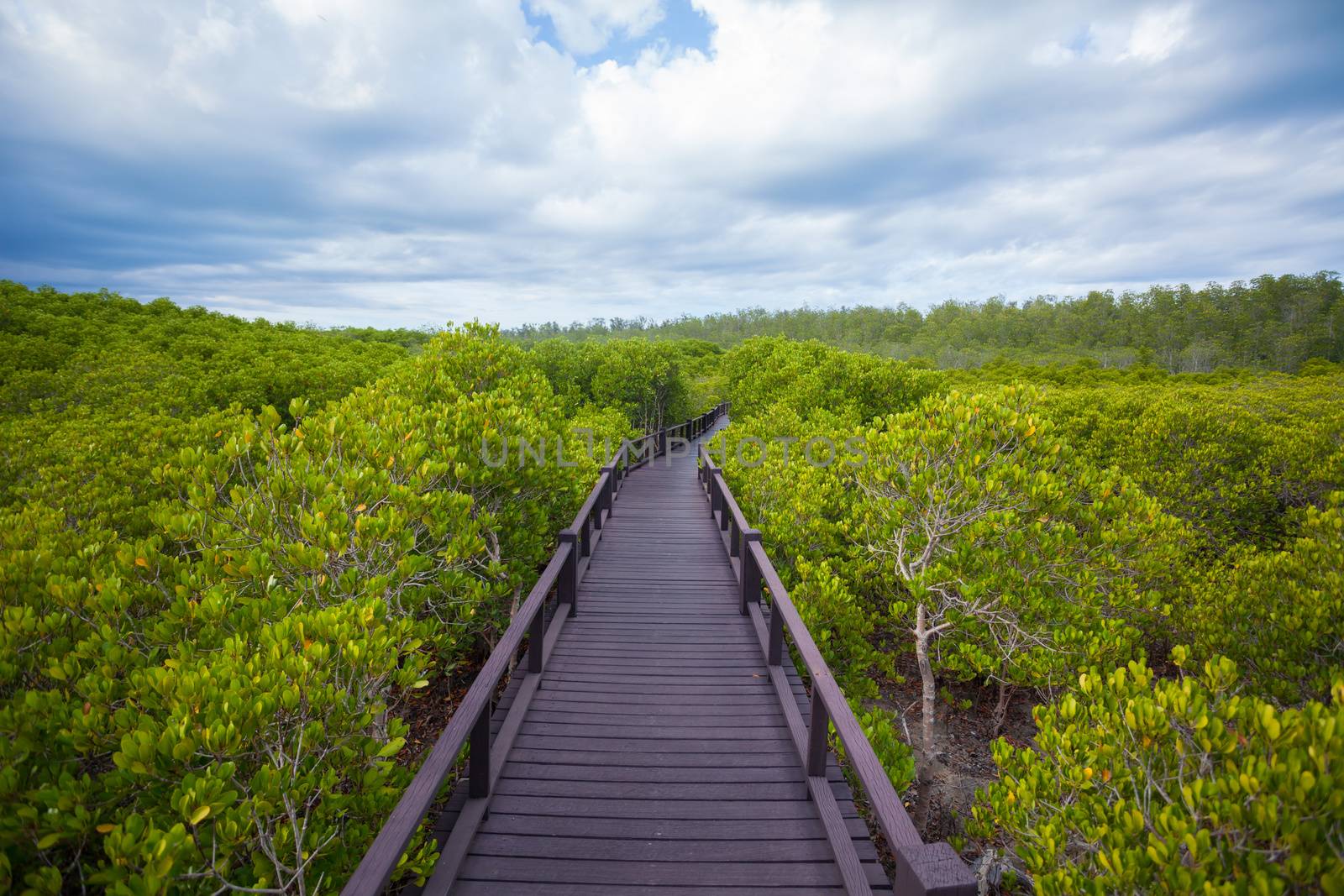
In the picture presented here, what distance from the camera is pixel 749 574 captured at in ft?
19.0

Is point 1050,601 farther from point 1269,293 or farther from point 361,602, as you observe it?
point 1269,293

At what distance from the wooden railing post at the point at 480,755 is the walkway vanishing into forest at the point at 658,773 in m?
0.01

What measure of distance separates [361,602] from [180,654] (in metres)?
0.79

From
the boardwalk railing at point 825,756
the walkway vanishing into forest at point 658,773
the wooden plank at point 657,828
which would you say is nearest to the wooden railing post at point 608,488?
the walkway vanishing into forest at point 658,773

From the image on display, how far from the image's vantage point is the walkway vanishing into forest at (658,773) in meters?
2.64

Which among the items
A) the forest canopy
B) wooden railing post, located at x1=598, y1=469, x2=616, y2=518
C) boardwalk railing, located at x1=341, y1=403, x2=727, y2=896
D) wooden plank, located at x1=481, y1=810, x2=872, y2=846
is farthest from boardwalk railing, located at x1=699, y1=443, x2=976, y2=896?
the forest canopy

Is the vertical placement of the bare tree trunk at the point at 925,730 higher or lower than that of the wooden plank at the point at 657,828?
lower

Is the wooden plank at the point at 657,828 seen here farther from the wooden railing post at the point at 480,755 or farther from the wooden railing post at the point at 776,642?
the wooden railing post at the point at 776,642

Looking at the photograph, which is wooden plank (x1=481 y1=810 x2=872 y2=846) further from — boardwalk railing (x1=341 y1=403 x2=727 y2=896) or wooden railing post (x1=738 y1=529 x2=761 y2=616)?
wooden railing post (x1=738 y1=529 x2=761 y2=616)

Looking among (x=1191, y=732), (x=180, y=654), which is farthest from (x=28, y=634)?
(x=1191, y=732)

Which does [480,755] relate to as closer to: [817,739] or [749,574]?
[817,739]

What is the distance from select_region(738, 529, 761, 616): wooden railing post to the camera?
5660 millimetres

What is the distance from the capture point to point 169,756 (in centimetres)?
201

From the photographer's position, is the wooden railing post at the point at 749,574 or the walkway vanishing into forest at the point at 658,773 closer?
the walkway vanishing into forest at the point at 658,773
